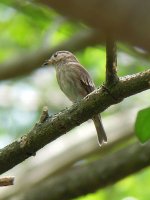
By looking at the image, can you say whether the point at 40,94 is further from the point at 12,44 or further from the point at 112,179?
the point at 112,179

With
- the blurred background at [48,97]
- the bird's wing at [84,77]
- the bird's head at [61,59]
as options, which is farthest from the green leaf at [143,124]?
the bird's head at [61,59]

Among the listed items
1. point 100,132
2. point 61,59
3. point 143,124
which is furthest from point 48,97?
point 143,124

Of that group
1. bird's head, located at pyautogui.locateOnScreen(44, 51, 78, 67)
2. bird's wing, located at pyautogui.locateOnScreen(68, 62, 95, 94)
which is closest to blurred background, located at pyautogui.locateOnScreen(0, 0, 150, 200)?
bird's head, located at pyautogui.locateOnScreen(44, 51, 78, 67)

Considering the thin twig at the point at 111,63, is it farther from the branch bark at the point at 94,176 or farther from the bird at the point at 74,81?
the bird at the point at 74,81

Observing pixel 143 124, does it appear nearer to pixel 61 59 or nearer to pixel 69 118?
pixel 69 118

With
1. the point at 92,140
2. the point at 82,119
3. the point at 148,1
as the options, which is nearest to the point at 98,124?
the point at 92,140

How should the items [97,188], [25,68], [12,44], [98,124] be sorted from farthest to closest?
[12,44] < [98,124] < [25,68] < [97,188]
